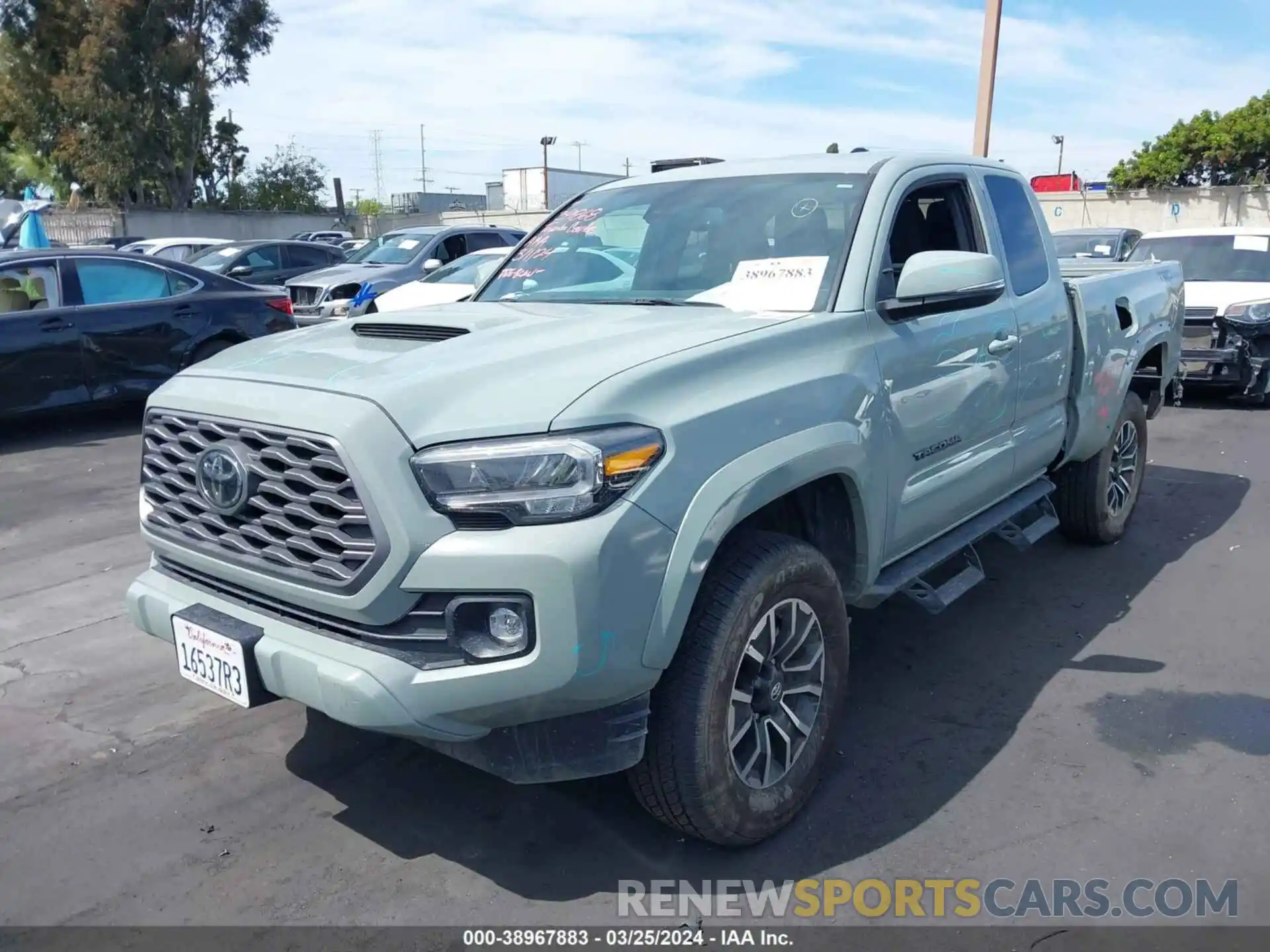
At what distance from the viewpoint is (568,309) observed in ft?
11.7

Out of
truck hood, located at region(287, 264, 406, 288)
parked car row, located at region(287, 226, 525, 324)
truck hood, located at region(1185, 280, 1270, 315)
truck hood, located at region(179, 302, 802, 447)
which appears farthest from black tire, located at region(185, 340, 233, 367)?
truck hood, located at region(1185, 280, 1270, 315)

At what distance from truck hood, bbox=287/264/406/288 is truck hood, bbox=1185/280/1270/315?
8697mm

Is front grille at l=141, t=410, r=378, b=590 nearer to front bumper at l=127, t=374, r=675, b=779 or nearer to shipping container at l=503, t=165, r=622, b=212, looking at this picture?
front bumper at l=127, t=374, r=675, b=779

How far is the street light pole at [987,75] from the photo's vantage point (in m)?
12.0

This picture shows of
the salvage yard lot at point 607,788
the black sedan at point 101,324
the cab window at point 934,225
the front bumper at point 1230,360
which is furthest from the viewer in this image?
the front bumper at point 1230,360

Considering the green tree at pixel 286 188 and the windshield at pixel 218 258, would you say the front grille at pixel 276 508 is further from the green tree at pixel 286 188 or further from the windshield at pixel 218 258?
the green tree at pixel 286 188

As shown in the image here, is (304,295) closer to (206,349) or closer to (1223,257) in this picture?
(206,349)

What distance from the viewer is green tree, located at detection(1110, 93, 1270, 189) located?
117 ft

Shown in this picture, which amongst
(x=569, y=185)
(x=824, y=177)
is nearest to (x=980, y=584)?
(x=824, y=177)

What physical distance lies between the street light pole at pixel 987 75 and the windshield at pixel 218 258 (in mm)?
10355

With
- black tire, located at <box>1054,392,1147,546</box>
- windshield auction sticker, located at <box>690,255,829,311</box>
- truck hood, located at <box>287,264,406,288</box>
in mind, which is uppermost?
windshield auction sticker, located at <box>690,255,829,311</box>

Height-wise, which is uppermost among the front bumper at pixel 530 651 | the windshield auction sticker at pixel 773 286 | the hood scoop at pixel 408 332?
the windshield auction sticker at pixel 773 286

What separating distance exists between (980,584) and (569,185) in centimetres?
4214

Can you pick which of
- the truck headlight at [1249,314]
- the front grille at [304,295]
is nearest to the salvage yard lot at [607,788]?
the truck headlight at [1249,314]
